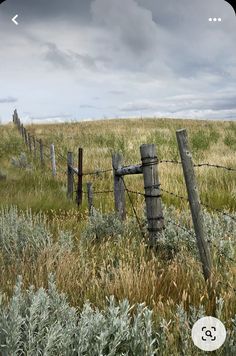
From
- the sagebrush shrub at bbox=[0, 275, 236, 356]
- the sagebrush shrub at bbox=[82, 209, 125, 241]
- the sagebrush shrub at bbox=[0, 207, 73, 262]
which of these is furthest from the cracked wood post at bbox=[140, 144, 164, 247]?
the sagebrush shrub at bbox=[0, 275, 236, 356]

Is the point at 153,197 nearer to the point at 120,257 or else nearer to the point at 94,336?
the point at 120,257

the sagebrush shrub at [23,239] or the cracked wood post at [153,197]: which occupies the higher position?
the cracked wood post at [153,197]

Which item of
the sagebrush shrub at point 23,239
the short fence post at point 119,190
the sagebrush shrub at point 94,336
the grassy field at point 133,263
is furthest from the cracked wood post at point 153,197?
the sagebrush shrub at point 94,336

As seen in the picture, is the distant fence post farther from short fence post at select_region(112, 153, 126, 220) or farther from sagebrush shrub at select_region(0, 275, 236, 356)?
short fence post at select_region(112, 153, 126, 220)

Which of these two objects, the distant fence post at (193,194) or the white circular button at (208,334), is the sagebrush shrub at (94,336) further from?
the distant fence post at (193,194)

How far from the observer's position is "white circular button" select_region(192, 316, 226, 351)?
2.65m

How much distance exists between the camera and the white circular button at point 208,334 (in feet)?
8.68

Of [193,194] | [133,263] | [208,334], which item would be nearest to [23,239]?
[133,263]

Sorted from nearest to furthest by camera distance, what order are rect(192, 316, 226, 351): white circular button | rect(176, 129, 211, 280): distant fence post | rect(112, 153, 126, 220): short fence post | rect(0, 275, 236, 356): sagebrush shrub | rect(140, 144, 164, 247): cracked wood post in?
1. rect(0, 275, 236, 356): sagebrush shrub
2. rect(192, 316, 226, 351): white circular button
3. rect(176, 129, 211, 280): distant fence post
4. rect(140, 144, 164, 247): cracked wood post
5. rect(112, 153, 126, 220): short fence post

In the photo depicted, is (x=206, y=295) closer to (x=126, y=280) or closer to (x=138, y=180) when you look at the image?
(x=126, y=280)

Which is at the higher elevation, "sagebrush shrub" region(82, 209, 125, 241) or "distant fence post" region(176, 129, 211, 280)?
"distant fence post" region(176, 129, 211, 280)

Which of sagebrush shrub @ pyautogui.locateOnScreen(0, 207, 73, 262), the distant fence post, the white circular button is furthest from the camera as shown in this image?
sagebrush shrub @ pyautogui.locateOnScreen(0, 207, 73, 262)

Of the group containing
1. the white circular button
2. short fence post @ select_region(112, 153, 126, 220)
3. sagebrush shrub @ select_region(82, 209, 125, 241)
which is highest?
short fence post @ select_region(112, 153, 126, 220)

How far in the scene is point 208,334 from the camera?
9.12ft
